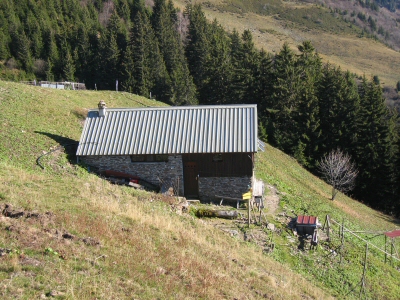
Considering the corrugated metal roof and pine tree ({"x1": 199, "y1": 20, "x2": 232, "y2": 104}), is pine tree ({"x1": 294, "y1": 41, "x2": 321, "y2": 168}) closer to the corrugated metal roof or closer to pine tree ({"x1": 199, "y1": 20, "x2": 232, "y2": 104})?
pine tree ({"x1": 199, "y1": 20, "x2": 232, "y2": 104})

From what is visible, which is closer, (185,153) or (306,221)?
(306,221)

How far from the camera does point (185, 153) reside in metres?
24.3

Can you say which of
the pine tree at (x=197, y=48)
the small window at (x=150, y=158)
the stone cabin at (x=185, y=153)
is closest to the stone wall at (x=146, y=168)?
the stone cabin at (x=185, y=153)

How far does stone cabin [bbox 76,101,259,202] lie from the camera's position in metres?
24.5

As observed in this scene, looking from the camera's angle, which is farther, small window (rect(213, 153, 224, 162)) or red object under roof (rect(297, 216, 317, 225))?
small window (rect(213, 153, 224, 162))

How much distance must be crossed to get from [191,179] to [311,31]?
6419 inches

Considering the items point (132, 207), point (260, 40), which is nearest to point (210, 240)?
point (132, 207)

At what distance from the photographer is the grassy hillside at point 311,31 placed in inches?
5404

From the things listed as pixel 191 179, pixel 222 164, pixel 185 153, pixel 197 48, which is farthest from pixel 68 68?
pixel 222 164

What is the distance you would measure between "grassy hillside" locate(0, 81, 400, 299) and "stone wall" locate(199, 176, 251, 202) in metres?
2.60

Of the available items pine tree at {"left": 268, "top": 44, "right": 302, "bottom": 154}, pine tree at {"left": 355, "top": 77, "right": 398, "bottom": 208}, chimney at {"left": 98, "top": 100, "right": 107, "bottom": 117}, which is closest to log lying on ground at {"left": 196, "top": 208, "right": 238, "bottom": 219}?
chimney at {"left": 98, "top": 100, "right": 107, "bottom": 117}

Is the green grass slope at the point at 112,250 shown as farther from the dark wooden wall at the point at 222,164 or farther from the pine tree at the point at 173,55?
the pine tree at the point at 173,55

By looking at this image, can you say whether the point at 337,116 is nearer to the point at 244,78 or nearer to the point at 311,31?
the point at 244,78

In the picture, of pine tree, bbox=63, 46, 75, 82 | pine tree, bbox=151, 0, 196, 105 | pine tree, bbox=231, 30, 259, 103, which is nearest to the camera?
pine tree, bbox=231, 30, 259, 103
